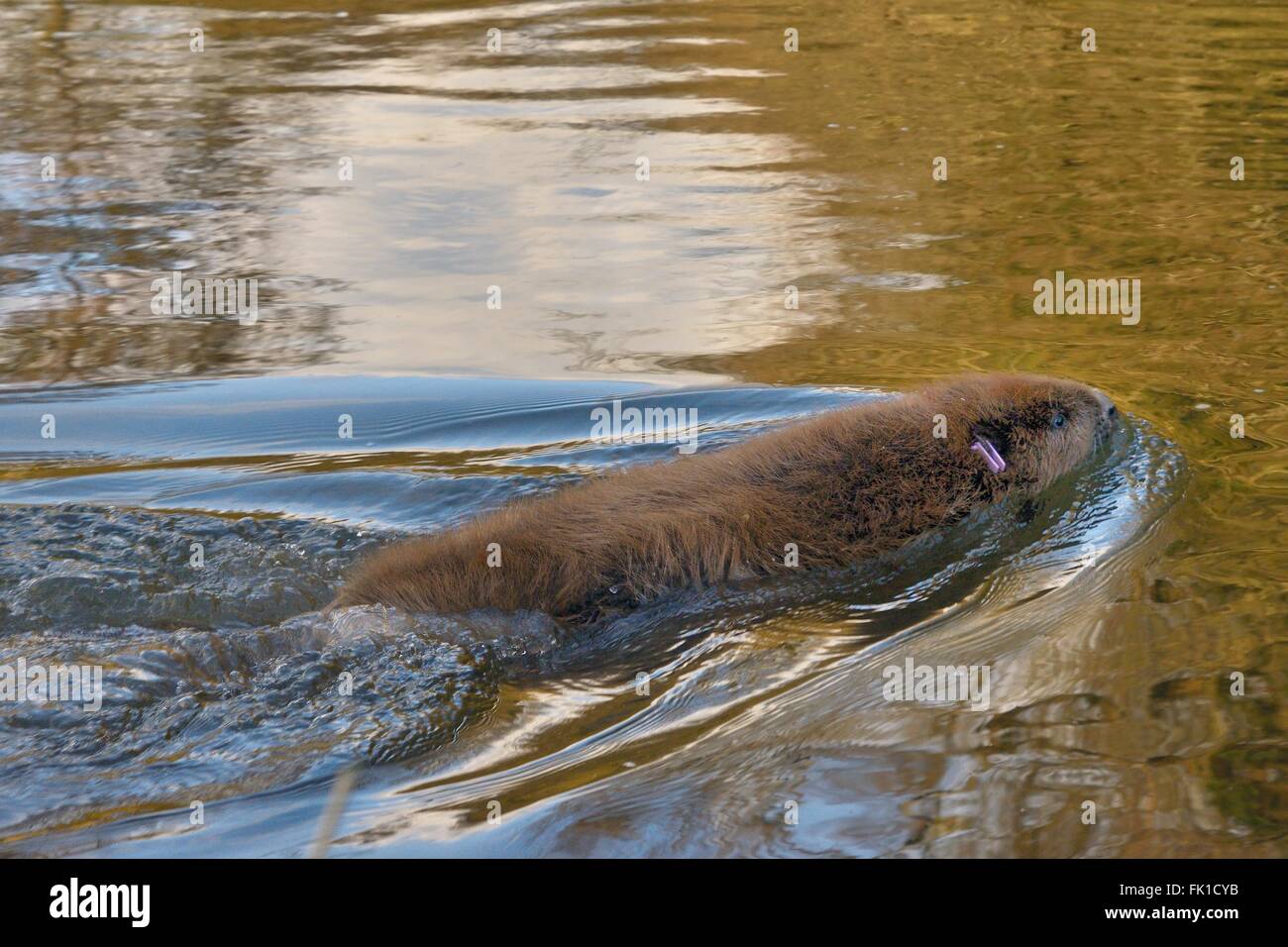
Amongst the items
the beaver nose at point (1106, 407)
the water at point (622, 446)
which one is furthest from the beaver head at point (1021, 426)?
the water at point (622, 446)

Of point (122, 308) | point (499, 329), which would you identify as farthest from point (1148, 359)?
point (122, 308)

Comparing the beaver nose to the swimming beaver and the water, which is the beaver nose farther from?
the water

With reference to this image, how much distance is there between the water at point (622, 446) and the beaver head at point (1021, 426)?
0.14 metres

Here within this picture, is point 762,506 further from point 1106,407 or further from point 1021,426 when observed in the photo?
point 1106,407

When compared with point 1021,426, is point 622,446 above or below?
below

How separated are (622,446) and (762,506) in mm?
1421

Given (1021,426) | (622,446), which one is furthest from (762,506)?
(622,446)

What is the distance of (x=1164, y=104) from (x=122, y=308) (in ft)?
26.5

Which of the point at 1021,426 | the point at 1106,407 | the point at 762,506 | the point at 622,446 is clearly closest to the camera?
the point at 762,506

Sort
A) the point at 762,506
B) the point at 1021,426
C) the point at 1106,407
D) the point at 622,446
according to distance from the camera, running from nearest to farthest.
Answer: the point at 762,506, the point at 1021,426, the point at 1106,407, the point at 622,446

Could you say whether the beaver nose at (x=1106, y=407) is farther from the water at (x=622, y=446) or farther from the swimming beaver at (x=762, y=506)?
the water at (x=622, y=446)

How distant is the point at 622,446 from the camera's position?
5.59m

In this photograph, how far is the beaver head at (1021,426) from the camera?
4.71 m
